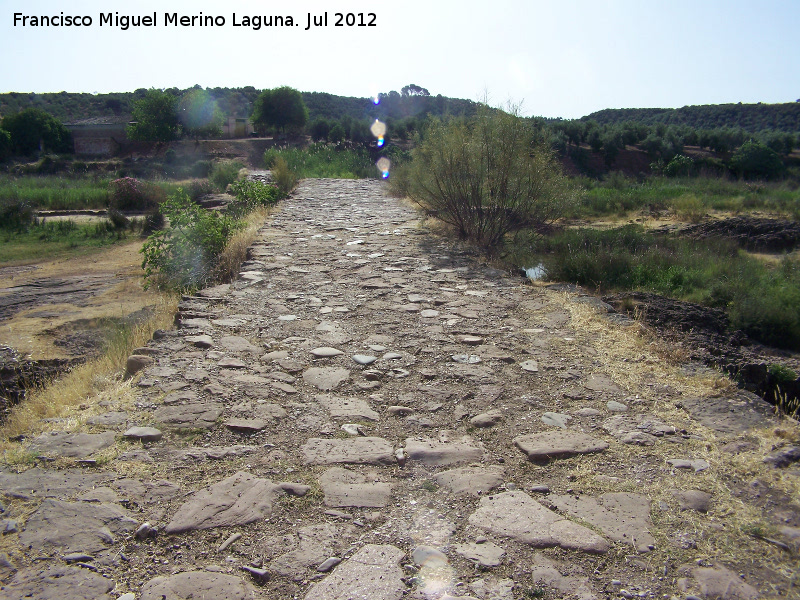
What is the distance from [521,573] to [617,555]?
36 cm

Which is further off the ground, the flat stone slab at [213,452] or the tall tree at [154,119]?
the tall tree at [154,119]

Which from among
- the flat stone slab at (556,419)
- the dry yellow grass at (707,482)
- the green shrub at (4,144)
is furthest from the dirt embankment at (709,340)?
the green shrub at (4,144)

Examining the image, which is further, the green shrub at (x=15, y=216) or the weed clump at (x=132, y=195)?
the weed clump at (x=132, y=195)

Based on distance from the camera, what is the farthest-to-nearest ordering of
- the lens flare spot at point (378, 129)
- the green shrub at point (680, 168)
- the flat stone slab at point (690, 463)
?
the lens flare spot at point (378, 129) → the green shrub at point (680, 168) → the flat stone slab at point (690, 463)

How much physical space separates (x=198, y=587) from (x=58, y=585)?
0.44 m

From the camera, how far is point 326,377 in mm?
3590

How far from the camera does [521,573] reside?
6.24 ft

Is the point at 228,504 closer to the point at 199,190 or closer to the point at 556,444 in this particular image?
the point at 556,444

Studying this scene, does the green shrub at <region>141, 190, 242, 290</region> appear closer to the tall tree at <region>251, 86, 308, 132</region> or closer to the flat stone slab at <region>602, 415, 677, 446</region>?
the flat stone slab at <region>602, 415, 677, 446</region>

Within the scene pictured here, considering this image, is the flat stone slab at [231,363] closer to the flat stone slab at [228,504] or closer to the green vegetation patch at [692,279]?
the flat stone slab at [228,504]

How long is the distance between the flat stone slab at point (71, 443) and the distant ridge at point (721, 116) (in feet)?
173

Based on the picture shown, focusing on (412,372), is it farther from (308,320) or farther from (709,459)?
(709,459)

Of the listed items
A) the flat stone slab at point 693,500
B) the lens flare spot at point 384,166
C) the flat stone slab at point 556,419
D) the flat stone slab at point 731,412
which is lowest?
the flat stone slab at point 556,419

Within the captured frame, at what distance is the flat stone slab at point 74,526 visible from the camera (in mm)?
1970
